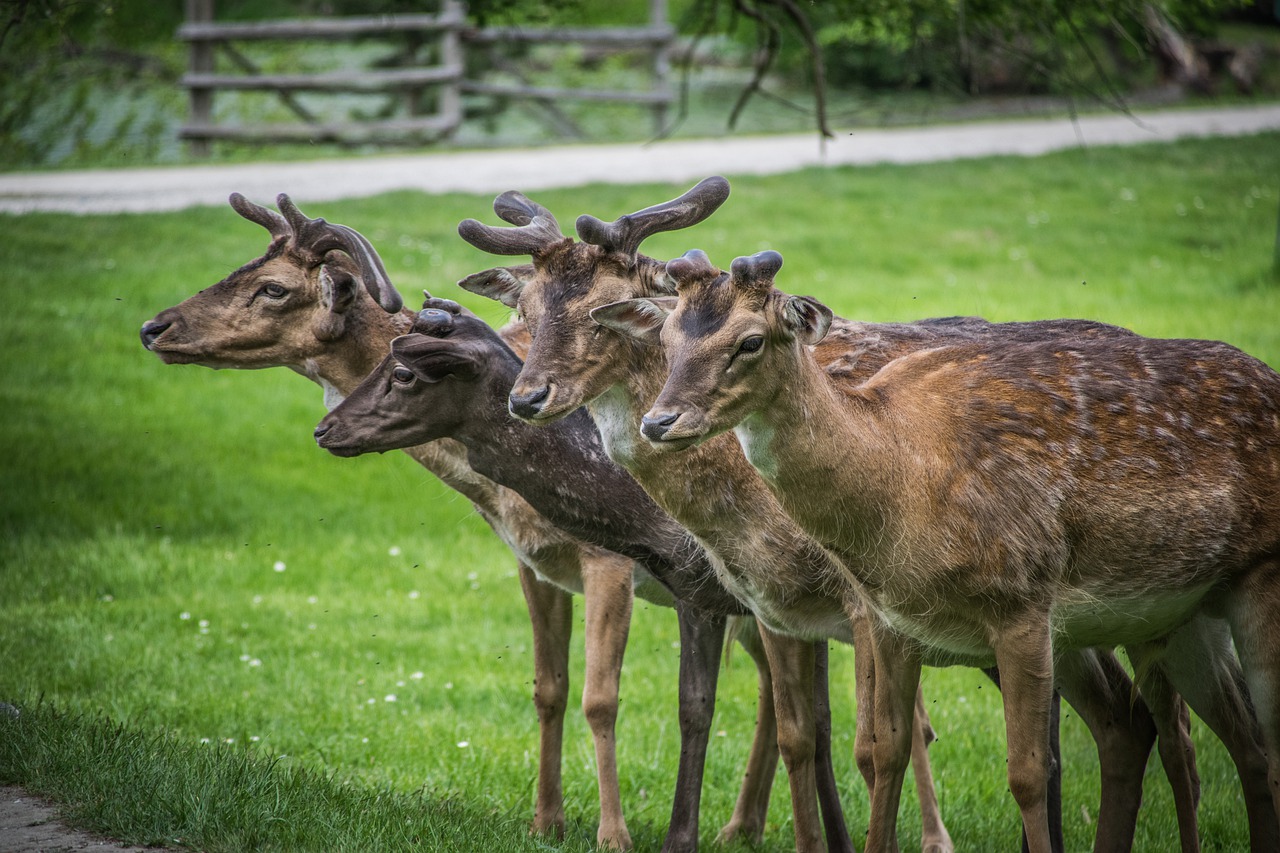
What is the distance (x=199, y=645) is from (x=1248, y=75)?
24.4 meters

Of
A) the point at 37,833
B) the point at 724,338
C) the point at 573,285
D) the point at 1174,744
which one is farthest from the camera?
the point at 1174,744

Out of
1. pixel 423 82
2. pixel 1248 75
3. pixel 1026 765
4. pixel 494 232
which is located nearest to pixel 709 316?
pixel 494 232

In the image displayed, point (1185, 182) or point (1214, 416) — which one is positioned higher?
point (1214, 416)

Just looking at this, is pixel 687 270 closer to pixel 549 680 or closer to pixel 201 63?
pixel 549 680

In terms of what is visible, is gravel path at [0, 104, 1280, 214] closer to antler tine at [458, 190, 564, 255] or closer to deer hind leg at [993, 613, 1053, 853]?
antler tine at [458, 190, 564, 255]

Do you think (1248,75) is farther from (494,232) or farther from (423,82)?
(494,232)

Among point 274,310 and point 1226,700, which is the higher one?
point 274,310

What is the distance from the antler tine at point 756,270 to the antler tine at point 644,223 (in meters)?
0.66

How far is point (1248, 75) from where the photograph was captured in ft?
89.4

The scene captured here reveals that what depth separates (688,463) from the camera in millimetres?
5305

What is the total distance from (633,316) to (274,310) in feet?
7.04

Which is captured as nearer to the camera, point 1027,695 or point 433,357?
point 1027,695

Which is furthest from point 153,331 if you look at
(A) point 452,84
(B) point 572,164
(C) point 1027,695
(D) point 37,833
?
(A) point 452,84

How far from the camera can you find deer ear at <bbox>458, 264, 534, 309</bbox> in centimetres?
550
